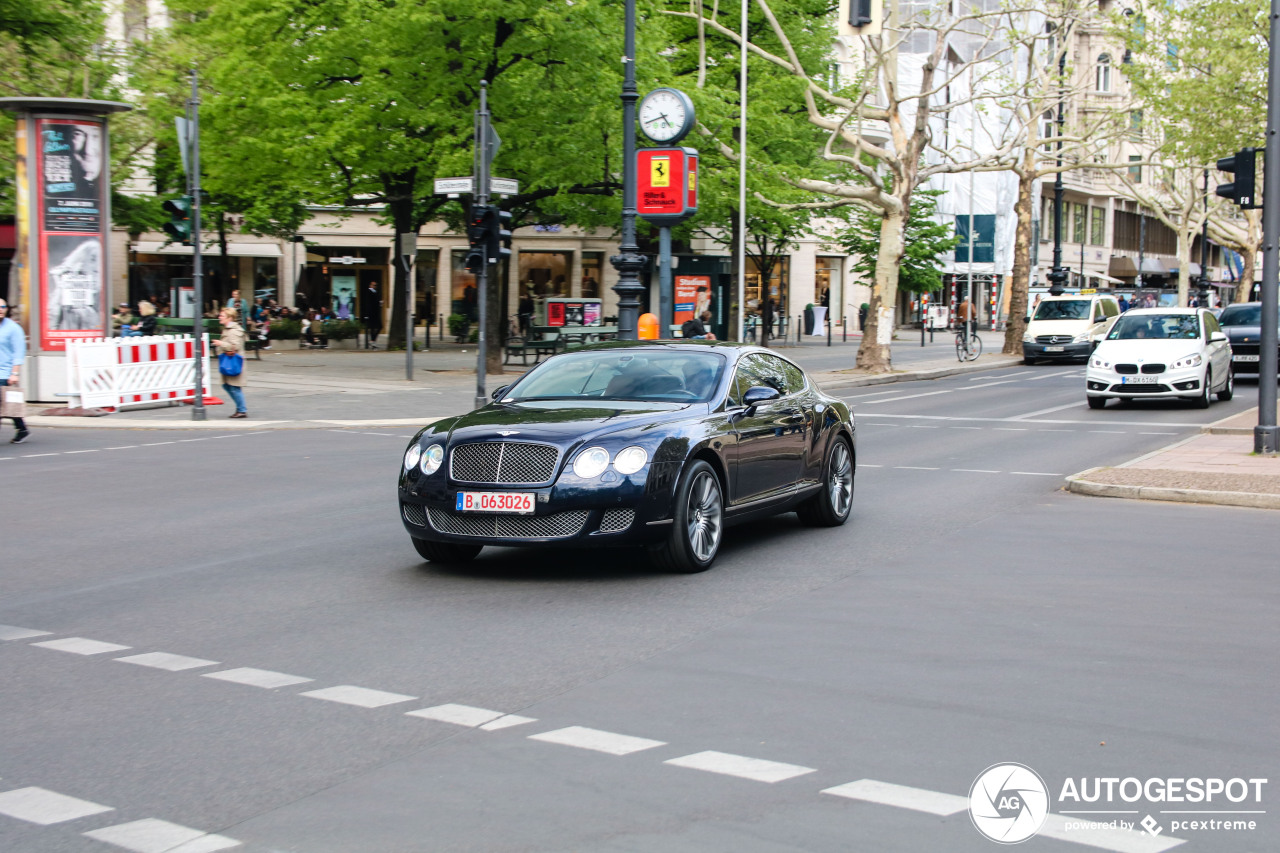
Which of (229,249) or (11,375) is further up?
(229,249)

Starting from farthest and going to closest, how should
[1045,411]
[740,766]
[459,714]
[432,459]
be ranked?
1. [1045,411]
2. [432,459]
3. [459,714]
4. [740,766]

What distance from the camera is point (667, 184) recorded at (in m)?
24.2

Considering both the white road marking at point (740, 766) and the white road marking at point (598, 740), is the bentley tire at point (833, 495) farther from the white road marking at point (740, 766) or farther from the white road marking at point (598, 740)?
the white road marking at point (740, 766)

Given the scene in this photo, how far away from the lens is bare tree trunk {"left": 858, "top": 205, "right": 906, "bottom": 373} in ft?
112

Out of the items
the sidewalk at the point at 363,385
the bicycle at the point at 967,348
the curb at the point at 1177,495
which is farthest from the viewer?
the bicycle at the point at 967,348

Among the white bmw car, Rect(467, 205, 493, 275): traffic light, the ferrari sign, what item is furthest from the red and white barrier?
the white bmw car

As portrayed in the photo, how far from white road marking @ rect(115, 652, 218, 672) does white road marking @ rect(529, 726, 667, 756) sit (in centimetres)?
204

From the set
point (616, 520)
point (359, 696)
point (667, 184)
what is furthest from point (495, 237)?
point (359, 696)

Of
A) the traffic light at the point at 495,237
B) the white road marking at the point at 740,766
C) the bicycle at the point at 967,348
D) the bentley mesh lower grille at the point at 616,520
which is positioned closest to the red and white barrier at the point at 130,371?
the traffic light at the point at 495,237

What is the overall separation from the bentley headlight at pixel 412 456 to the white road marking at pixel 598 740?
3.73 m

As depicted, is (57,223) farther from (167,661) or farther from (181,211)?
(167,661)

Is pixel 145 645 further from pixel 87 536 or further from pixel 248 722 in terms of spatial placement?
pixel 87 536

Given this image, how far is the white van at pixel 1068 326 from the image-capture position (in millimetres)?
39188

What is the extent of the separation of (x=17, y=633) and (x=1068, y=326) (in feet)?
117
